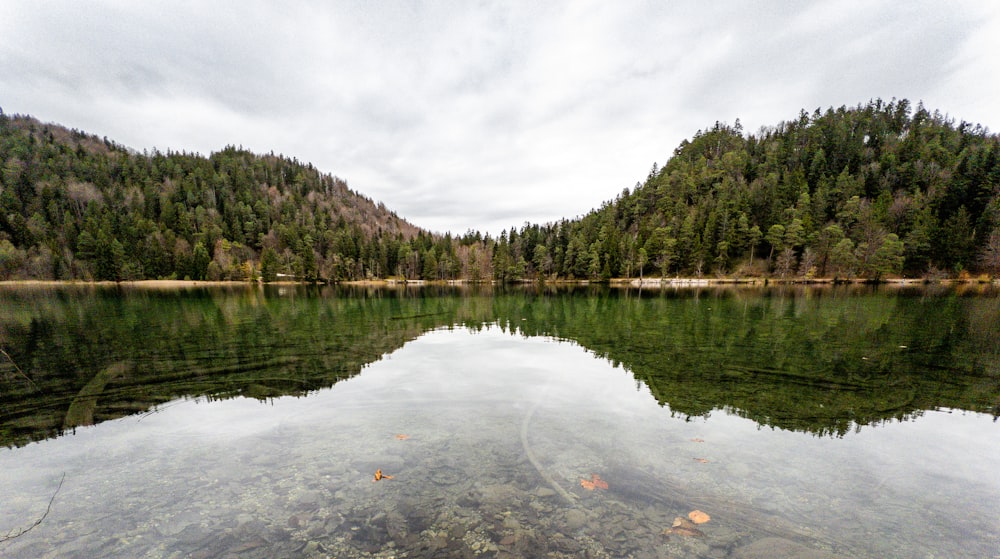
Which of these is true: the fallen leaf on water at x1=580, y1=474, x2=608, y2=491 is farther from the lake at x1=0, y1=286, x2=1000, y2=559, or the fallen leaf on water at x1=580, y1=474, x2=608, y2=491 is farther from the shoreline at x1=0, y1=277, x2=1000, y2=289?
the shoreline at x1=0, y1=277, x2=1000, y2=289

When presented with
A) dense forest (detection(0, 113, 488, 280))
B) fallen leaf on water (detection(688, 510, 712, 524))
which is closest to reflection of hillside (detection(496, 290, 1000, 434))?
fallen leaf on water (detection(688, 510, 712, 524))

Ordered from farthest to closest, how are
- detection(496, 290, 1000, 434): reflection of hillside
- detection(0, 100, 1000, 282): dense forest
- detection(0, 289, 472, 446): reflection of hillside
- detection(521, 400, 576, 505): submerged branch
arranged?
detection(0, 100, 1000, 282): dense forest < detection(0, 289, 472, 446): reflection of hillside < detection(496, 290, 1000, 434): reflection of hillside < detection(521, 400, 576, 505): submerged branch

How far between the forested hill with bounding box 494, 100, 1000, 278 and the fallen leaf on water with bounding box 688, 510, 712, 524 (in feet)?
378

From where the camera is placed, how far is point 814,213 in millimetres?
110188

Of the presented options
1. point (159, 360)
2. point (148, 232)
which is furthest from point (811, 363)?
point (148, 232)

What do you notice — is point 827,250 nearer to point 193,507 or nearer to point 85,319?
point 193,507

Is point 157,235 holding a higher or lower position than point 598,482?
higher

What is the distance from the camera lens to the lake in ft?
16.6

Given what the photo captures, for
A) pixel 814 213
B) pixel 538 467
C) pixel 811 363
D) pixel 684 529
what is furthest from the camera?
pixel 814 213

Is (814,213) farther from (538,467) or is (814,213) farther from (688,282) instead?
(538,467)

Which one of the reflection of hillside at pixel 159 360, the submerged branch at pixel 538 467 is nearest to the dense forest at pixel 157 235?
the reflection of hillside at pixel 159 360

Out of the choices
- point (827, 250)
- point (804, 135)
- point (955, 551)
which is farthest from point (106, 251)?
point (804, 135)

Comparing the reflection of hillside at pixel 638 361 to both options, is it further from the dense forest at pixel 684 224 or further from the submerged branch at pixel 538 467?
the dense forest at pixel 684 224

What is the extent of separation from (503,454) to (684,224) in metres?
126
